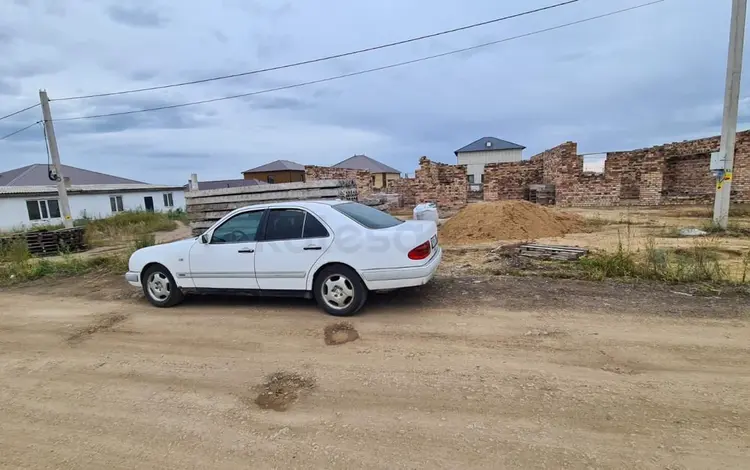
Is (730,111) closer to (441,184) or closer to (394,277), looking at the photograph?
(441,184)

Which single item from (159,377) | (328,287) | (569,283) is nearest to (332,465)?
(159,377)

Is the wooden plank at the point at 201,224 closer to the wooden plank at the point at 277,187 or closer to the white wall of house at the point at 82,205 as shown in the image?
the wooden plank at the point at 277,187

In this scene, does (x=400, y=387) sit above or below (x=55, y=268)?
below

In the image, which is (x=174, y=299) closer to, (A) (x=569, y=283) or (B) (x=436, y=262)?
(B) (x=436, y=262)

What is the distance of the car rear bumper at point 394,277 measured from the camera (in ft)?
14.2

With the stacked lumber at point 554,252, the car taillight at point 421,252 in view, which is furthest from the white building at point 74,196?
the stacked lumber at point 554,252

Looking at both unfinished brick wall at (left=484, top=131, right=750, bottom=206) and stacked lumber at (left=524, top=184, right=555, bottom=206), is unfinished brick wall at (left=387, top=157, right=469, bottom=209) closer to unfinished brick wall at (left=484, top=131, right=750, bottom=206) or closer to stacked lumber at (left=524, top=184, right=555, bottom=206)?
unfinished brick wall at (left=484, top=131, right=750, bottom=206)

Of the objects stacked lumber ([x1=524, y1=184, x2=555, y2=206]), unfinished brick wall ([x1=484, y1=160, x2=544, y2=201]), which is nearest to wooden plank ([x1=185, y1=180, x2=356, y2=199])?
unfinished brick wall ([x1=484, y1=160, x2=544, y2=201])

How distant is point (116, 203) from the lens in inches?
1332

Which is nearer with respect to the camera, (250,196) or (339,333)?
(339,333)

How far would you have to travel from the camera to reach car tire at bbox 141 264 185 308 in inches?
209

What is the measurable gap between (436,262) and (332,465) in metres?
2.93

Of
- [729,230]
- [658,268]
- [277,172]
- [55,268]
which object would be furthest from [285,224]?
[277,172]

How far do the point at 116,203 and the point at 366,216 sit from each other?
3702 cm
